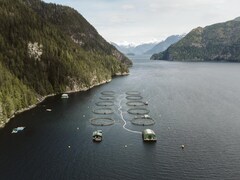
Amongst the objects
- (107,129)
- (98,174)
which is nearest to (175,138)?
(107,129)

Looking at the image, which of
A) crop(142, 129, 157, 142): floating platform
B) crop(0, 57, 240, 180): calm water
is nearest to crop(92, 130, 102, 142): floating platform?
crop(0, 57, 240, 180): calm water

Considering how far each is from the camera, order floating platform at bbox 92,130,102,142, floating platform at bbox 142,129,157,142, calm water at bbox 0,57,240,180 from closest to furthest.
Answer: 1. calm water at bbox 0,57,240,180
2. floating platform at bbox 142,129,157,142
3. floating platform at bbox 92,130,102,142

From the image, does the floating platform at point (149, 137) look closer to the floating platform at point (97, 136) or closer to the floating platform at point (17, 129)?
the floating platform at point (97, 136)

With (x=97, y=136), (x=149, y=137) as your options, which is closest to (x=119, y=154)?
(x=149, y=137)

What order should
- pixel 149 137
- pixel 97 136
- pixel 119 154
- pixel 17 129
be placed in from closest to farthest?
pixel 119 154, pixel 149 137, pixel 97 136, pixel 17 129

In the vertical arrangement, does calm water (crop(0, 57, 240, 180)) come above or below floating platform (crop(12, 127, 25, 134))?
below

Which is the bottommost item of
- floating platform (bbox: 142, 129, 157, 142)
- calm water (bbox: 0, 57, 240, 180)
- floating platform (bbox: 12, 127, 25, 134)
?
calm water (bbox: 0, 57, 240, 180)


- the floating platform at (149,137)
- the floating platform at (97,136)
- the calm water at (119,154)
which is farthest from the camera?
the floating platform at (97,136)

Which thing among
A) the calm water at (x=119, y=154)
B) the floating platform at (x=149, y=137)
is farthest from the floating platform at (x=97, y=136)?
the floating platform at (x=149, y=137)

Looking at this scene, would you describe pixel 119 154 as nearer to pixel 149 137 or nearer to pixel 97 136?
pixel 149 137

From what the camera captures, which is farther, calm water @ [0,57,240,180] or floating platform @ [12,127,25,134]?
floating platform @ [12,127,25,134]

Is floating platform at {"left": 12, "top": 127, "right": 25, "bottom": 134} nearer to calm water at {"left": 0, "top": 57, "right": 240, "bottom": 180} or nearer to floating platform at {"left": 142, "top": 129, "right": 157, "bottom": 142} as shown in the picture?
calm water at {"left": 0, "top": 57, "right": 240, "bottom": 180}
